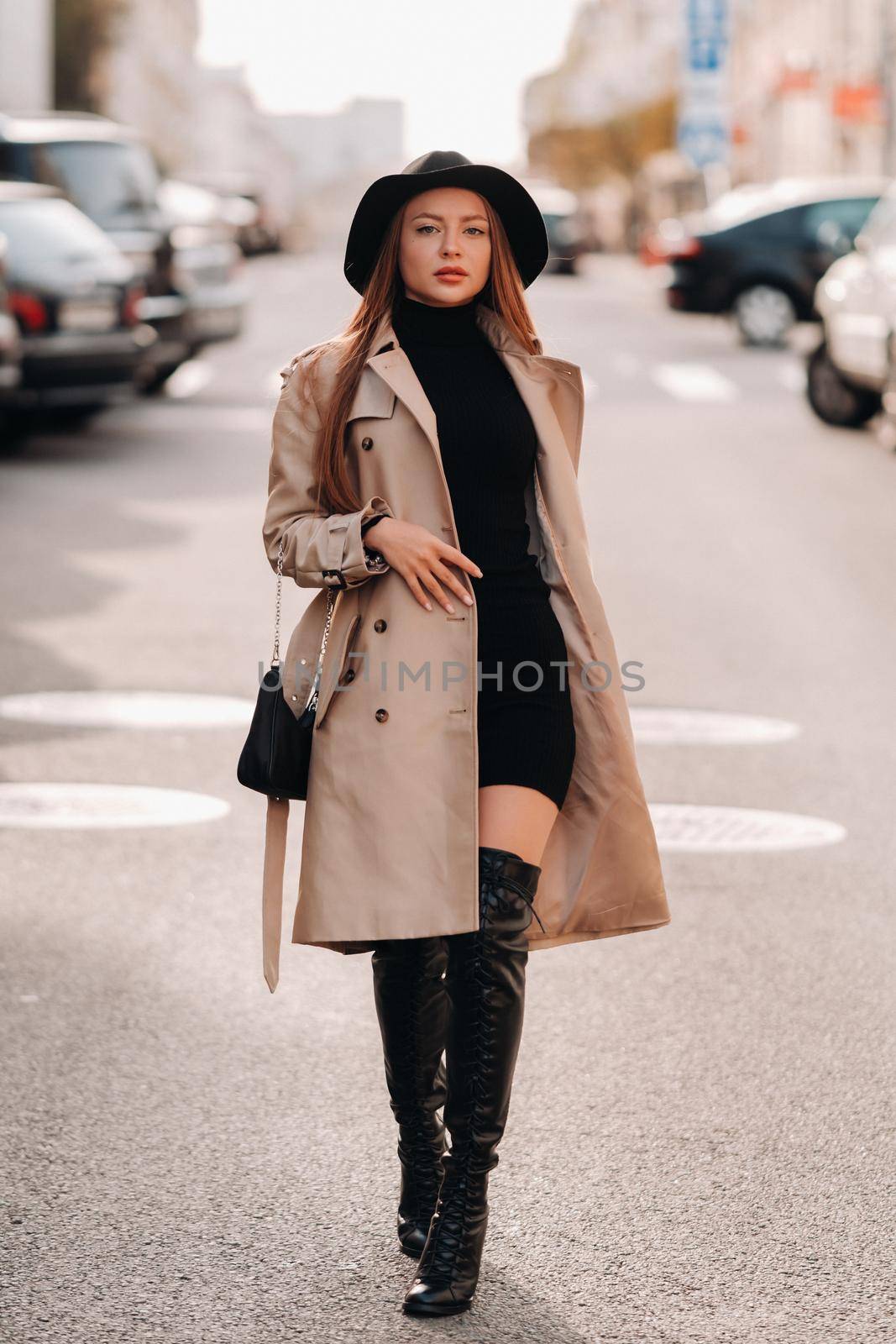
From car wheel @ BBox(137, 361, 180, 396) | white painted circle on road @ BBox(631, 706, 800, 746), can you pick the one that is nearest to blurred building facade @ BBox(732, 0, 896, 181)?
car wheel @ BBox(137, 361, 180, 396)

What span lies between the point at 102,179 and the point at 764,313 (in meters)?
10.1

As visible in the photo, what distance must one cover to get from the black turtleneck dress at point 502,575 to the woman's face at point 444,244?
0.06m

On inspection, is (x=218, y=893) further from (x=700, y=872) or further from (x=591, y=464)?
(x=591, y=464)

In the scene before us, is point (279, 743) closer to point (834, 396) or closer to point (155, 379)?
point (834, 396)

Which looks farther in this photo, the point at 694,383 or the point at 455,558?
the point at 694,383

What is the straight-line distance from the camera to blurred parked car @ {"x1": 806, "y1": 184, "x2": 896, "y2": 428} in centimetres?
1488

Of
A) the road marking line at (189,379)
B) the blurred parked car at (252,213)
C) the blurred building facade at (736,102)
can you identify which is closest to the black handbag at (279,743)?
the road marking line at (189,379)

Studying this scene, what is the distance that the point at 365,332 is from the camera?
3527mm

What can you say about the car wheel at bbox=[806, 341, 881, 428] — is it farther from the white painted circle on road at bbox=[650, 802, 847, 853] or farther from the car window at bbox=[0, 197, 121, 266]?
the white painted circle on road at bbox=[650, 802, 847, 853]

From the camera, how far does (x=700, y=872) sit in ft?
19.3

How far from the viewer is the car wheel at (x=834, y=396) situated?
17031 mm

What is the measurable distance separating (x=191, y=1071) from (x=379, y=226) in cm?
178

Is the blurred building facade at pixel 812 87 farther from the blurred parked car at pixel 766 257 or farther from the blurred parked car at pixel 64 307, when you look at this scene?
the blurred parked car at pixel 64 307

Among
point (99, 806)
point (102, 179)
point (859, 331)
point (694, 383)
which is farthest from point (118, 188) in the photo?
point (99, 806)
